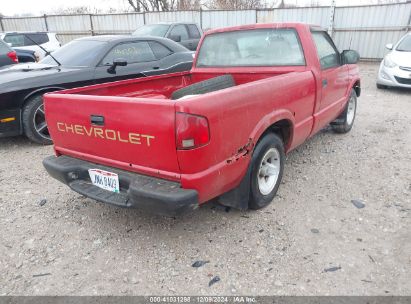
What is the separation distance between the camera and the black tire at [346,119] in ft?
17.1

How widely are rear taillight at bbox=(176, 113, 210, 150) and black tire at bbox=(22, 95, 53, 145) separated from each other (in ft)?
11.8

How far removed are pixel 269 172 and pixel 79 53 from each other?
13.5ft

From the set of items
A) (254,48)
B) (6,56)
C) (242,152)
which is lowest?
(242,152)

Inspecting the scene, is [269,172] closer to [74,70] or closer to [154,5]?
[74,70]

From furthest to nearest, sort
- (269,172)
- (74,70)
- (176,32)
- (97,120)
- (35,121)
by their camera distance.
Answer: (176,32), (74,70), (35,121), (269,172), (97,120)

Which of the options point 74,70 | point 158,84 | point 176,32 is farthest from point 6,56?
point 158,84

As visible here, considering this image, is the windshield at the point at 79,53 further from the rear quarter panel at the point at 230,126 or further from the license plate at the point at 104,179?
the rear quarter panel at the point at 230,126

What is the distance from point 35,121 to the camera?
4.96m

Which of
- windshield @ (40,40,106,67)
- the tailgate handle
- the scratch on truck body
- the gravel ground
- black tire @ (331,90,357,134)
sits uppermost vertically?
windshield @ (40,40,106,67)

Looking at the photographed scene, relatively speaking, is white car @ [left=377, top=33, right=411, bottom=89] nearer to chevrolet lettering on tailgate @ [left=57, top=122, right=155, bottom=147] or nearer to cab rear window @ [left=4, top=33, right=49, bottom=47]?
chevrolet lettering on tailgate @ [left=57, top=122, right=155, bottom=147]

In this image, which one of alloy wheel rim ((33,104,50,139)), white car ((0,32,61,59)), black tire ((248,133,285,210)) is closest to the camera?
black tire ((248,133,285,210))

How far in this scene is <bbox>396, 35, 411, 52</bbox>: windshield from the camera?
28.0 feet

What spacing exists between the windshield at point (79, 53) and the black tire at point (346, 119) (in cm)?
410

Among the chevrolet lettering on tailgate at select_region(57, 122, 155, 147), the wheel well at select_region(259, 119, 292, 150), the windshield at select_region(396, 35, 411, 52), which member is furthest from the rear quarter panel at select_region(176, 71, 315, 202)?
the windshield at select_region(396, 35, 411, 52)
